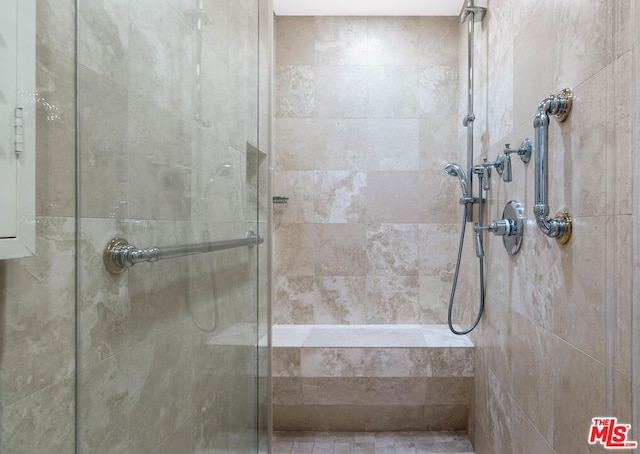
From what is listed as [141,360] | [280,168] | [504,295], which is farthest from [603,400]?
[280,168]

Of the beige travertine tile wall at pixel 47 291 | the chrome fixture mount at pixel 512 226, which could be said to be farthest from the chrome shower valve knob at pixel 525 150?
the beige travertine tile wall at pixel 47 291

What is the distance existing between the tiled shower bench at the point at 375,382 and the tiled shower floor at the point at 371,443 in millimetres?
45

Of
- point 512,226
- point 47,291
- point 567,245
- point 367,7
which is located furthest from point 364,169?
point 47,291

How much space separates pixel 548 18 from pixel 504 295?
98cm

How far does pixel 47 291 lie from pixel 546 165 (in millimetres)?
1260

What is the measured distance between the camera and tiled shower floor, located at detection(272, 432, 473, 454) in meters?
1.94

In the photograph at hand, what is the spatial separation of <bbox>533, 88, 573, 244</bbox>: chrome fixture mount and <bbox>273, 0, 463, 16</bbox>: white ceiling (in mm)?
1444

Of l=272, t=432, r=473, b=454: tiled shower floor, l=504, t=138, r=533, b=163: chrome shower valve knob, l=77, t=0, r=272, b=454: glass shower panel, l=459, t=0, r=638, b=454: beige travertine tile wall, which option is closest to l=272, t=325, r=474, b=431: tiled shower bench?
l=272, t=432, r=473, b=454: tiled shower floor

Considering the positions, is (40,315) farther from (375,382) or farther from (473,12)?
(473,12)

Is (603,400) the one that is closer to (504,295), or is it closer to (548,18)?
(504,295)

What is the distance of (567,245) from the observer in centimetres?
107

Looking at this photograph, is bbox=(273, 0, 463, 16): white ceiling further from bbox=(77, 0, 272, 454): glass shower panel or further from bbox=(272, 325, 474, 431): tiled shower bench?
bbox=(272, 325, 474, 431): tiled shower bench

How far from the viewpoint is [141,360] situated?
86cm

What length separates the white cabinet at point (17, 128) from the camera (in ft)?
1.74
